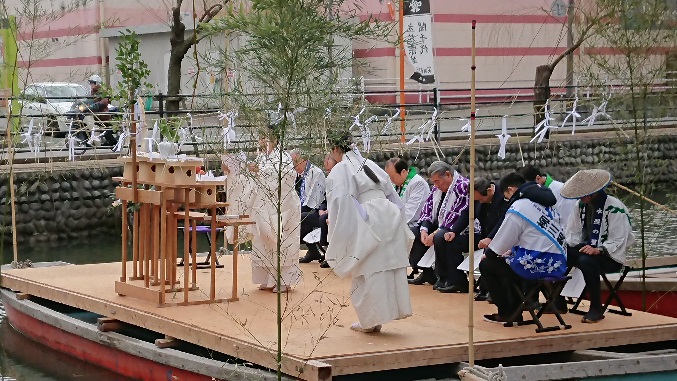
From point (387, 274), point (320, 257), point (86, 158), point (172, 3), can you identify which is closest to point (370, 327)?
point (387, 274)

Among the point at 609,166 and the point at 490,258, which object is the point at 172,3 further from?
the point at 490,258

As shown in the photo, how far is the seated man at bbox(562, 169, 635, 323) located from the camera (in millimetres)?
10023

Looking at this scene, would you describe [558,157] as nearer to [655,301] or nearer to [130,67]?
[655,301]

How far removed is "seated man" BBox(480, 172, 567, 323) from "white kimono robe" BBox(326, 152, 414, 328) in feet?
2.53

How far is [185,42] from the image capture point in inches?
930

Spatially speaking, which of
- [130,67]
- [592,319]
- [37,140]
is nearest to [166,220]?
[130,67]

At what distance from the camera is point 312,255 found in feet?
46.1

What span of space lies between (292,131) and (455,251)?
3.53 meters

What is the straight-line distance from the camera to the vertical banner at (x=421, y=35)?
22766 mm

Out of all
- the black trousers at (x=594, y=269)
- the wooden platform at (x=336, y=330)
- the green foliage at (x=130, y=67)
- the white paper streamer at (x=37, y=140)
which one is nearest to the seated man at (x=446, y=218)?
the wooden platform at (x=336, y=330)

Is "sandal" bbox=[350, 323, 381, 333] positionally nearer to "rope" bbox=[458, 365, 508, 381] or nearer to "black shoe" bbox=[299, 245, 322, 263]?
"rope" bbox=[458, 365, 508, 381]

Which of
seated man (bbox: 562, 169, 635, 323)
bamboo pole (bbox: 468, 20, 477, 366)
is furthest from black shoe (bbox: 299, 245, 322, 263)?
bamboo pole (bbox: 468, 20, 477, 366)

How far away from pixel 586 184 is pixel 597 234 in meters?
0.43

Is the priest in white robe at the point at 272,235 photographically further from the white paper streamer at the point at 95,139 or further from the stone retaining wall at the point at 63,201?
the white paper streamer at the point at 95,139
